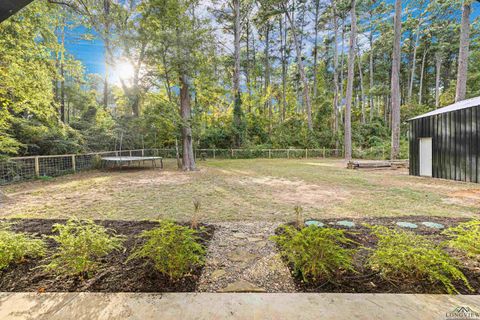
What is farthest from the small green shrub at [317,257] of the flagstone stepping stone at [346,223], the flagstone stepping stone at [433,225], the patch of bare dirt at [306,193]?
the patch of bare dirt at [306,193]

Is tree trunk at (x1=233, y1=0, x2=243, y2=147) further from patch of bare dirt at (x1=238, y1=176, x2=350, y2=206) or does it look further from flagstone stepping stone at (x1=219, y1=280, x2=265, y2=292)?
flagstone stepping stone at (x1=219, y1=280, x2=265, y2=292)

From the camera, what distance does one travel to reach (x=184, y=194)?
527 centimetres

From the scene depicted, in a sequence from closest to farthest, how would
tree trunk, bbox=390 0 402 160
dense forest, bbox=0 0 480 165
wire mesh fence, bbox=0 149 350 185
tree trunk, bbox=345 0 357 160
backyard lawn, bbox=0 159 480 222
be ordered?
backyard lawn, bbox=0 159 480 222
dense forest, bbox=0 0 480 165
wire mesh fence, bbox=0 149 350 185
tree trunk, bbox=390 0 402 160
tree trunk, bbox=345 0 357 160

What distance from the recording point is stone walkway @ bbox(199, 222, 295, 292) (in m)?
1.64

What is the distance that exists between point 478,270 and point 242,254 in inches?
77.9

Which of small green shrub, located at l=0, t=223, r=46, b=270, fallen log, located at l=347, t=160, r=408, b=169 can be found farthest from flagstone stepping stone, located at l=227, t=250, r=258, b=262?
fallen log, located at l=347, t=160, r=408, b=169

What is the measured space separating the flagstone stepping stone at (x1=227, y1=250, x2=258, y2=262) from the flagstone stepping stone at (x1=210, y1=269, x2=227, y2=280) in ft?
0.72

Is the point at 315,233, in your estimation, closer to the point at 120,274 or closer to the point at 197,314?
the point at 197,314

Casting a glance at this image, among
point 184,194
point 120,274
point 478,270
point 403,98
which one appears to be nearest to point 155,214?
point 184,194

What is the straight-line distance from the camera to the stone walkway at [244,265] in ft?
5.40

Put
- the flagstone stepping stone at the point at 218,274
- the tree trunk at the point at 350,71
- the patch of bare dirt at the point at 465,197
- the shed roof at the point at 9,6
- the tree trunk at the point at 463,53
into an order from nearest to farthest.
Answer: the shed roof at the point at 9,6, the flagstone stepping stone at the point at 218,274, the patch of bare dirt at the point at 465,197, the tree trunk at the point at 463,53, the tree trunk at the point at 350,71

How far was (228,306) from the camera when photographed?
1393 millimetres

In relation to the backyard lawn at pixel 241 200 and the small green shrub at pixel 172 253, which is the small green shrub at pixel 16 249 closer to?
the small green shrub at pixel 172 253

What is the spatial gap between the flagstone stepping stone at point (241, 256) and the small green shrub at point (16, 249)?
67.2 inches
